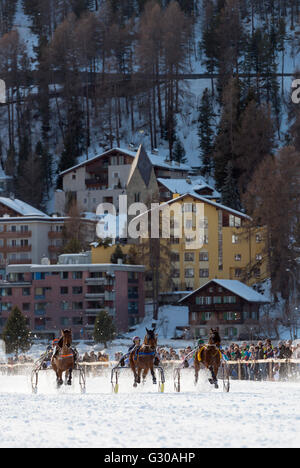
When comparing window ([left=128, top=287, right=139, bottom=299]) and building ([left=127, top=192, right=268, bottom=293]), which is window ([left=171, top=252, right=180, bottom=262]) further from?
window ([left=128, top=287, right=139, bottom=299])

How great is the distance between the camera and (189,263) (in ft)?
278

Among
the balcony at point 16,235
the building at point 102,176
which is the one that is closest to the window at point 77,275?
the balcony at point 16,235

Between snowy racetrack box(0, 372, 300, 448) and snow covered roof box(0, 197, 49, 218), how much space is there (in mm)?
82507

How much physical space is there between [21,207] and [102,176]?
10.5 metres

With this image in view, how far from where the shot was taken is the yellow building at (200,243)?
82.2 metres

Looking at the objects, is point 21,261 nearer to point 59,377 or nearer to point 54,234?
point 54,234

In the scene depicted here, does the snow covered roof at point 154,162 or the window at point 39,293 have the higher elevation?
the snow covered roof at point 154,162

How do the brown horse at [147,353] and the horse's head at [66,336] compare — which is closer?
the brown horse at [147,353]

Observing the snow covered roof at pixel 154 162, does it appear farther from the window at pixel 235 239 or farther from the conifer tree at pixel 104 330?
the conifer tree at pixel 104 330

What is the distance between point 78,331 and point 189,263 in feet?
40.0

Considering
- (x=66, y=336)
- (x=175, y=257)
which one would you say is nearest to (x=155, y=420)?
(x=66, y=336)

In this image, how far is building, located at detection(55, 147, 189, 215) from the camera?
109 meters

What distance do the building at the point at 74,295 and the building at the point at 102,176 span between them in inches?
1044

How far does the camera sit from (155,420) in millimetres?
14430
